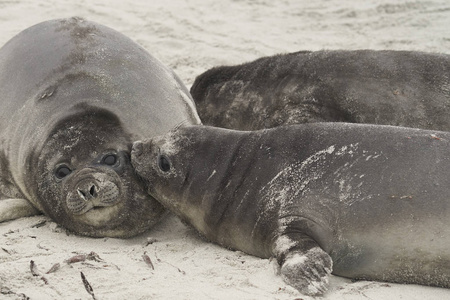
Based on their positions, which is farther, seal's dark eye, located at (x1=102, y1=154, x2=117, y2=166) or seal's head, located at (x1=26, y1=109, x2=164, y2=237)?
seal's dark eye, located at (x1=102, y1=154, x2=117, y2=166)

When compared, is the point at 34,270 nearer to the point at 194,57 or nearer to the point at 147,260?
the point at 147,260

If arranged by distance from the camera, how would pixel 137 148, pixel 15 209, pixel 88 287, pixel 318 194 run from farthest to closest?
pixel 15 209 < pixel 137 148 < pixel 318 194 < pixel 88 287

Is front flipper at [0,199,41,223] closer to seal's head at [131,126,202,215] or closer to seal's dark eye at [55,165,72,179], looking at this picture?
seal's dark eye at [55,165,72,179]

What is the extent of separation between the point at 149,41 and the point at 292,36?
2106 millimetres

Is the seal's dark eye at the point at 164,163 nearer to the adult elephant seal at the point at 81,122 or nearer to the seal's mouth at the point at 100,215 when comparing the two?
the adult elephant seal at the point at 81,122

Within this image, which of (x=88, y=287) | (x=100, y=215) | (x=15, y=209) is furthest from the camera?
(x=15, y=209)

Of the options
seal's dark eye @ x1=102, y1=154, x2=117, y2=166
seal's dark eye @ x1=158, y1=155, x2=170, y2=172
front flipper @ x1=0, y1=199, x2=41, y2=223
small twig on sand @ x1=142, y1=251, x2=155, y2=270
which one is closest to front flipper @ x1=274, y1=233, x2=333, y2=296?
small twig on sand @ x1=142, y1=251, x2=155, y2=270

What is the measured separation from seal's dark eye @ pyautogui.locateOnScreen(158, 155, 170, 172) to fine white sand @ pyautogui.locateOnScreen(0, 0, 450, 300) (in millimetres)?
477

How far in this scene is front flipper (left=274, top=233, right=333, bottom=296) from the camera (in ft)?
13.7

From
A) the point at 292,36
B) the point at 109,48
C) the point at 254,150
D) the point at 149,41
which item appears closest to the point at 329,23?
the point at 292,36

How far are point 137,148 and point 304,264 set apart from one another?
1.59 meters

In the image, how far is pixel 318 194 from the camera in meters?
4.68

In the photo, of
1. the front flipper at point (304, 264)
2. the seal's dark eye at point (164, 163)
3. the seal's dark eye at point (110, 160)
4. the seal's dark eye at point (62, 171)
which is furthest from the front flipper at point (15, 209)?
the front flipper at point (304, 264)

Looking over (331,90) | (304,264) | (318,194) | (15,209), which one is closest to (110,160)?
(15,209)
